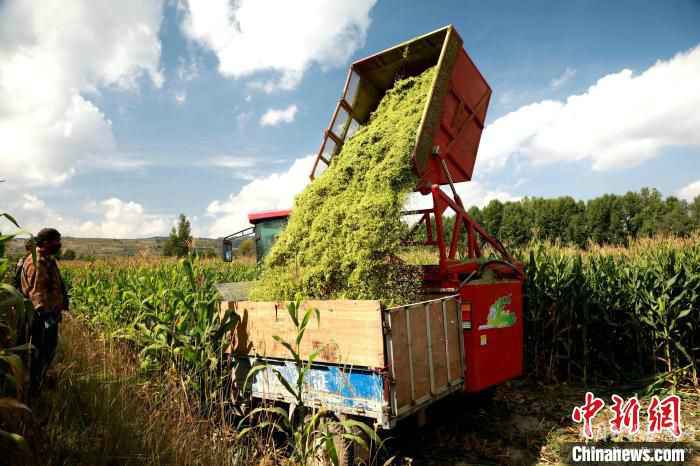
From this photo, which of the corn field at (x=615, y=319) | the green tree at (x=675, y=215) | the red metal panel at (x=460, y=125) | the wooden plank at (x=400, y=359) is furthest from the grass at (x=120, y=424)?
the green tree at (x=675, y=215)

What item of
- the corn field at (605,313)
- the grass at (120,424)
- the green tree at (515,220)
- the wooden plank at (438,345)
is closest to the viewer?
the grass at (120,424)

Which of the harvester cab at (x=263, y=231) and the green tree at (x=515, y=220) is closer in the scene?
the harvester cab at (x=263, y=231)

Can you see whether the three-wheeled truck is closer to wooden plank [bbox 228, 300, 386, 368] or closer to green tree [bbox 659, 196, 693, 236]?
wooden plank [bbox 228, 300, 386, 368]

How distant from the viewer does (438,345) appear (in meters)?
3.56

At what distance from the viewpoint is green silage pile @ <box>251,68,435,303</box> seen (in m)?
3.90

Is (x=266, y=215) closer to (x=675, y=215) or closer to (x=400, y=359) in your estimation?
(x=400, y=359)

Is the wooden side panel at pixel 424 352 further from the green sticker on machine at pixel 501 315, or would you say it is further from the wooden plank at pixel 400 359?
the green sticker on machine at pixel 501 315

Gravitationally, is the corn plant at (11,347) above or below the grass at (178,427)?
above

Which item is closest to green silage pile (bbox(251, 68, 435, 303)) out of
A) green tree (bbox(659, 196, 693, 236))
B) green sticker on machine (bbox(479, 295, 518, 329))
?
green sticker on machine (bbox(479, 295, 518, 329))

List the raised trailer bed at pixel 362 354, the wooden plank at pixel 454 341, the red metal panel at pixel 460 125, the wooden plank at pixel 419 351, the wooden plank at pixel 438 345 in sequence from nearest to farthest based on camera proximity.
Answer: the raised trailer bed at pixel 362 354 → the wooden plank at pixel 419 351 → the wooden plank at pixel 438 345 → the wooden plank at pixel 454 341 → the red metal panel at pixel 460 125

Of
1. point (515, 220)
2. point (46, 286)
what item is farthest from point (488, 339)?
point (515, 220)

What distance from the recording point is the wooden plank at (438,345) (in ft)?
11.5

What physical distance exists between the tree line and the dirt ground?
53.2 m

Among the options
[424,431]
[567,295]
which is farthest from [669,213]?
[424,431]
